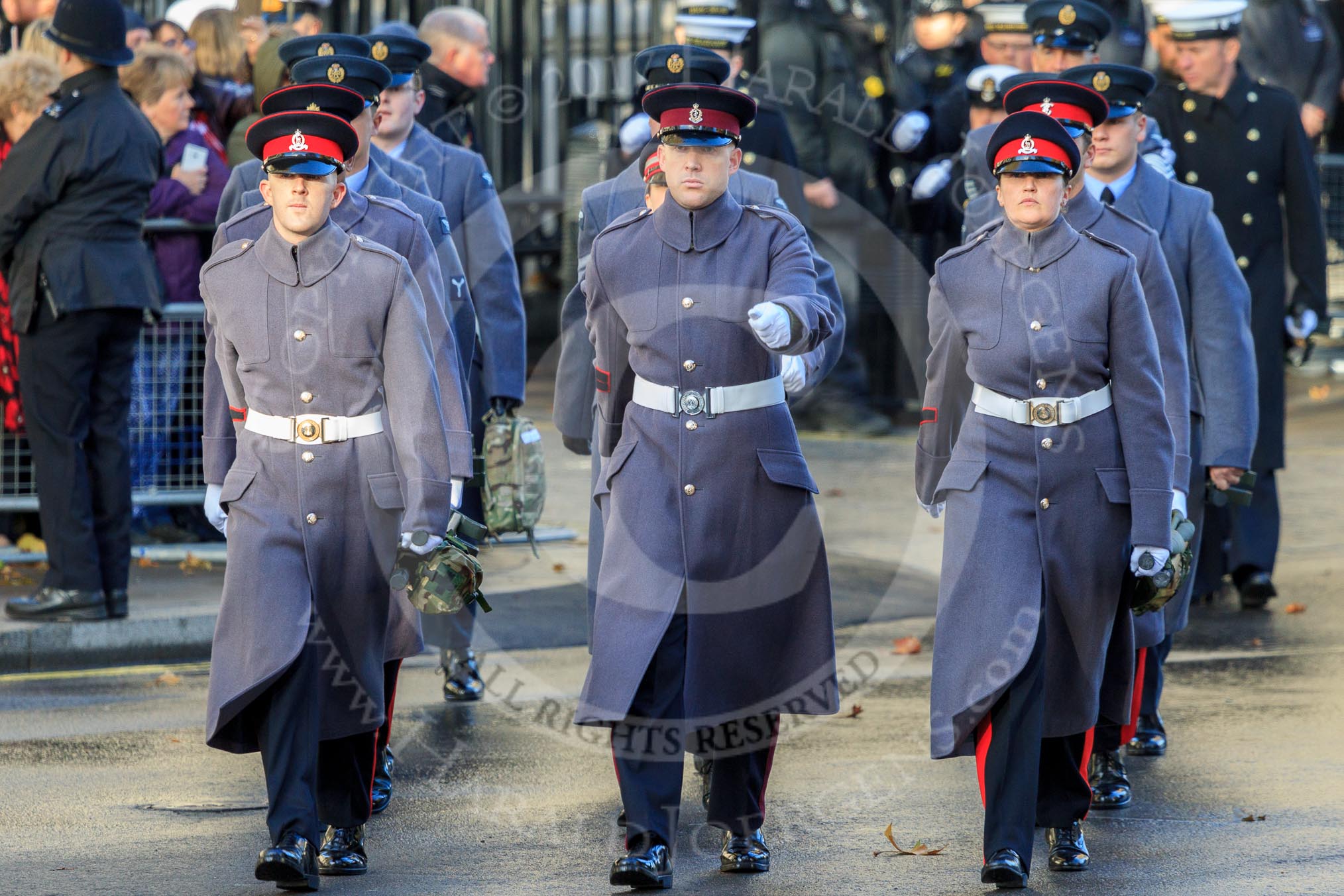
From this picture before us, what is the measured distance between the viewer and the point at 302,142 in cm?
550

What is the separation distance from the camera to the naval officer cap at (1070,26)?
8.05 metres

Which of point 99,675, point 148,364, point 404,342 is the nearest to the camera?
point 404,342

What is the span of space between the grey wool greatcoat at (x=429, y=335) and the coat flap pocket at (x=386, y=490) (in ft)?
0.51

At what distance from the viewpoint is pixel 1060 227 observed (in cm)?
561

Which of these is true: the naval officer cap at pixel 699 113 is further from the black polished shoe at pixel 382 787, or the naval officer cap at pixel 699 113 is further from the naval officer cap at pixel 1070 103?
the black polished shoe at pixel 382 787

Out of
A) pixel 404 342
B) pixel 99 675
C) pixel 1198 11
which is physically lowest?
pixel 99 675

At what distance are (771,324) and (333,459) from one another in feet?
3.75

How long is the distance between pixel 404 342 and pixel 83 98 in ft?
11.4

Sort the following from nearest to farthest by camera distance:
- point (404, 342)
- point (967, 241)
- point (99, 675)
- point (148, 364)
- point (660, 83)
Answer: point (404, 342), point (967, 241), point (660, 83), point (99, 675), point (148, 364)

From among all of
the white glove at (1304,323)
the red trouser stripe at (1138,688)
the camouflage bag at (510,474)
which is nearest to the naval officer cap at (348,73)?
the camouflage bag at (510,474)

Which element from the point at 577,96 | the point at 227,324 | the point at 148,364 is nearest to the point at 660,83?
the point at 227,324

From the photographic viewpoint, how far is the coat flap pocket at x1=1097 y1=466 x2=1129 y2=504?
555 centimetres

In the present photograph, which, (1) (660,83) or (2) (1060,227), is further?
(1) (660,83)

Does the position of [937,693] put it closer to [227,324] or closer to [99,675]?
[227,324]
